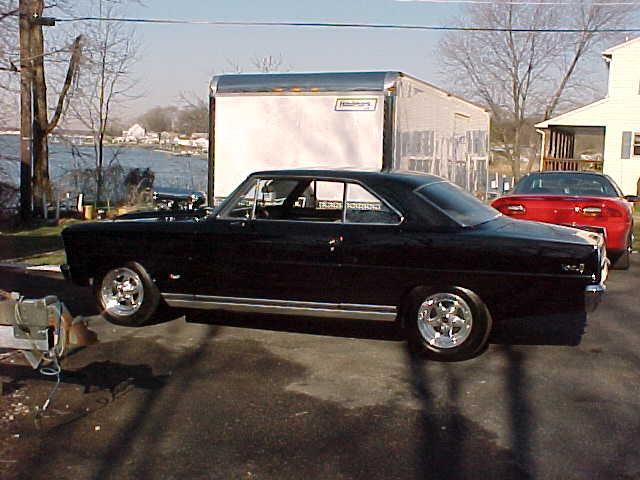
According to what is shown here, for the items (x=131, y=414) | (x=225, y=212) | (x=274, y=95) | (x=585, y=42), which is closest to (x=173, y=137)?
(x=585, y=42)

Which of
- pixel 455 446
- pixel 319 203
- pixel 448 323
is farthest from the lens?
pixel 319 203

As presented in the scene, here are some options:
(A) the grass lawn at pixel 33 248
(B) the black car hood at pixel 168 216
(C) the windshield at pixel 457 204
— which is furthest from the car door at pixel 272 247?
(A) the grass lawn at pixel 33 248

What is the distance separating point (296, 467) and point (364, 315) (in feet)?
8.79

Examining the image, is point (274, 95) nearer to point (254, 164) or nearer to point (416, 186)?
point (254, 164)

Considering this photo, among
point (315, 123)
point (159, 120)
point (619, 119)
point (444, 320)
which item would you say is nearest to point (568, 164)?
point (619, 119)

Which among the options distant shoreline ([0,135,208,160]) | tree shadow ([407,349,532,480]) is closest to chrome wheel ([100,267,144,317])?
tree shadow ([407,349,532,480])

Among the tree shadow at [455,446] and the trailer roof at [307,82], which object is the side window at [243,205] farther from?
the trailer roof at [307,82]

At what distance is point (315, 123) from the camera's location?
37.4 feet

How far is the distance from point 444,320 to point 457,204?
1.06 m

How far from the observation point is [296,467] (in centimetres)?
456

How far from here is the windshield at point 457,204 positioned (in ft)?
23.2

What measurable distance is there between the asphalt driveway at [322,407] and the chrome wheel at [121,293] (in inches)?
8.0

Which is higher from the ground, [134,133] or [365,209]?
[134,133]

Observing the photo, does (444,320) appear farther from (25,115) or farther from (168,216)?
(25,115)
